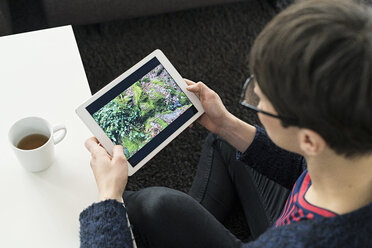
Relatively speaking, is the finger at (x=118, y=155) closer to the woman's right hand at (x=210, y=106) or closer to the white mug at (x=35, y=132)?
the white mug at (x=35, y=132)

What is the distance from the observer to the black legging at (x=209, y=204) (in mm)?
925

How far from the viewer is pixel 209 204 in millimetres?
1137

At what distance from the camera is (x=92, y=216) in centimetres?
77

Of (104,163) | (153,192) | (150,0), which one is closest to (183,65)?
(150,0)

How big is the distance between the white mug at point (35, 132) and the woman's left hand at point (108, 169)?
7 centimetres

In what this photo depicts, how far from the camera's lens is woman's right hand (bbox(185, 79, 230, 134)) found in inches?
38.4

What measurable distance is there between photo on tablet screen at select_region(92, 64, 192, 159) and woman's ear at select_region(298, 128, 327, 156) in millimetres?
324

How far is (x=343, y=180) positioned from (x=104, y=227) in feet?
1.40

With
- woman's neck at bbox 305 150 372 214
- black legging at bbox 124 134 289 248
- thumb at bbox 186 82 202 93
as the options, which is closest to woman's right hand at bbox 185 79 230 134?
thumb at bbox 186 82 202 93

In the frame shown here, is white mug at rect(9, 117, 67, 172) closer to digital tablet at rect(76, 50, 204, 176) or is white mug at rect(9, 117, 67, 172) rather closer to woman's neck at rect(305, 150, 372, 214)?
digital tablet at rect(76, 50, 204, 176)

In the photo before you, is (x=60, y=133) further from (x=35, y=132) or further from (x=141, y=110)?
(x=141, y=110)

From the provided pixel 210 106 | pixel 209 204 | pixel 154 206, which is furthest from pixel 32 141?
pixel 209 204

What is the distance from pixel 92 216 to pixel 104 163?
105 millimetres

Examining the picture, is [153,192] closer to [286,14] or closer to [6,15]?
[286,14]
